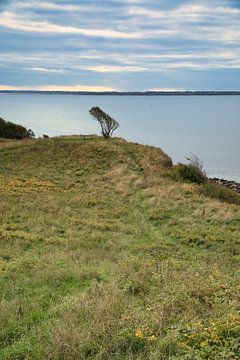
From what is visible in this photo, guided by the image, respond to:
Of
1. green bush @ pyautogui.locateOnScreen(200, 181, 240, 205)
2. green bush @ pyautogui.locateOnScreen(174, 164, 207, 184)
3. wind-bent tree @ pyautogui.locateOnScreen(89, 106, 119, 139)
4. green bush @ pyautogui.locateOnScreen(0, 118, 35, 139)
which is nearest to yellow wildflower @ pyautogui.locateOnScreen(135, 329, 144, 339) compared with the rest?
green bush @ pyautogui.locateOnScreen(200, 181, 240, 205)

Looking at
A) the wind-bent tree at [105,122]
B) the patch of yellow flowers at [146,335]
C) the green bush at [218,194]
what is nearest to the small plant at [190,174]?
the green bush at [218,194]

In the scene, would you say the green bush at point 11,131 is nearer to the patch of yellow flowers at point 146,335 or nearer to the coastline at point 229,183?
the coastline at point 229,183

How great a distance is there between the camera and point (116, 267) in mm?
12023

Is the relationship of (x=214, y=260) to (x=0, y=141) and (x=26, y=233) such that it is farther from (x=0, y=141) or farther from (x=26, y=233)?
(x=0, y=141)

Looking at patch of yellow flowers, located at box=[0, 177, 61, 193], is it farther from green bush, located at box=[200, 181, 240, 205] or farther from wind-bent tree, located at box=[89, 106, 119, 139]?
wind-bent tree, located at box=[89, 106, 119, 139]

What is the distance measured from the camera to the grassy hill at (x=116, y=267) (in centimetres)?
654

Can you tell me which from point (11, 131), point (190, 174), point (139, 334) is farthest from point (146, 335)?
point (11, 131)

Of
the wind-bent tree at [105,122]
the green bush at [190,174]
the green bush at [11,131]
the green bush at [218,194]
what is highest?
the wind-bent tree at [105,122]

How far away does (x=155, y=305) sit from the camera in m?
7.70

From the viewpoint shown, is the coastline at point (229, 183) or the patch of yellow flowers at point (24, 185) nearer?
the patch of yellow flowers at point (24, 185)

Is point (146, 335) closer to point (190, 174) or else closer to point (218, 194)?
point (218, 194)

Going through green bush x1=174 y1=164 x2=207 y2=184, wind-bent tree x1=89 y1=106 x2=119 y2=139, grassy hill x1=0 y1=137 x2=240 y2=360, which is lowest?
grassy hill x1=0 y1=137 x2=240 y2=360

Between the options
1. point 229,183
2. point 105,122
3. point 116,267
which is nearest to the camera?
point 116,267

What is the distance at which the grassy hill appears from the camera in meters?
6.54
